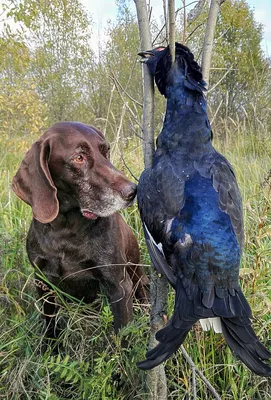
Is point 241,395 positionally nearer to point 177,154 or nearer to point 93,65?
point 177,154

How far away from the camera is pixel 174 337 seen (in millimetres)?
1232

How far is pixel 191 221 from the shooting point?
130cm

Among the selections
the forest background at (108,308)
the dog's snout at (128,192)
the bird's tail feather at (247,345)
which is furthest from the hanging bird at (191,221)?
the dog's snout at (128,192)

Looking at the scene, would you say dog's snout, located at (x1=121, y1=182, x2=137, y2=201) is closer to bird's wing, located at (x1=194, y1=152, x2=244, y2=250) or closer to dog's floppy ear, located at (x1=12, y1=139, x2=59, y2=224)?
dog's floppy ear, located at (x1=12, y1=139, x2=59, y2=224)

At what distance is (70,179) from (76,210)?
0.51 ft

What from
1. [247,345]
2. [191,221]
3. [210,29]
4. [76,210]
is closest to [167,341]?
[247,345]

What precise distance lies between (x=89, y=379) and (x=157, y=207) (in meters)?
0.77

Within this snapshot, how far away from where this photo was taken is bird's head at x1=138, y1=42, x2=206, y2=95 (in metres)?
1.44

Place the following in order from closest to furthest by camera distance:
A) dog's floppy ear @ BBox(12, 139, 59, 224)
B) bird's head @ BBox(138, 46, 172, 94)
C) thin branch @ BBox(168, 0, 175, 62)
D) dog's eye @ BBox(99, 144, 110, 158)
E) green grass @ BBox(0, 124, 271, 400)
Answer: thin branch @ BBox(168, 0, 175, 62), bird's head @ BBox(138, 46, 172, 94), green grass @ BBox(0, 124, 271, 400), dog's floppy ear @ BBox(12, 139, 59, 224), dog's eye @ BBox(99, 144, 110, 158)

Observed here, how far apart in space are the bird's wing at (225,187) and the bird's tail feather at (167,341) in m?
0.36

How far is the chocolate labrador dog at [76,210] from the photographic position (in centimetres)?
189

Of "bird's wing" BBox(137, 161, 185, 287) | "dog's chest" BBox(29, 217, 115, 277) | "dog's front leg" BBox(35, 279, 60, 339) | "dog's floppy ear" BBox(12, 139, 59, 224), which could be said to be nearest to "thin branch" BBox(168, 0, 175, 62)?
"bird's wing" BBox(137, 161, 185, 287)

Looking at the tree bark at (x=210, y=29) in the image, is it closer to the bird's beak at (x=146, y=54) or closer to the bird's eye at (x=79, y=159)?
the bird's beak at (x=146, y=54)

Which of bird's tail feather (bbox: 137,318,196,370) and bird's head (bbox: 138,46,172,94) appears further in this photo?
bird's head (bbox: 138,46,172,94)
